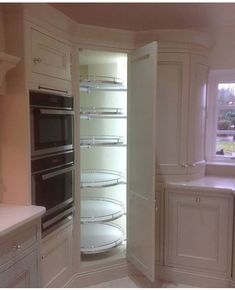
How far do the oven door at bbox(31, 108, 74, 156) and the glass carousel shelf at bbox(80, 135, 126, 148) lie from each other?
366 millimetres

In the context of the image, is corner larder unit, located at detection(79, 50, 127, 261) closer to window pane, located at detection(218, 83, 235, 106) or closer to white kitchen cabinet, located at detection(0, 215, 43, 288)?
white kitchen cabinet, located at detection(0, 215, 43, 288)

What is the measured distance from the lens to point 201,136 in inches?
112

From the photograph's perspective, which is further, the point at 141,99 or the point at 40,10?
the point at 141,99

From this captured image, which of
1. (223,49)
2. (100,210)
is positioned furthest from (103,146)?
(223,49)

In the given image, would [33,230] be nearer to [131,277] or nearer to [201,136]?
[131,277]

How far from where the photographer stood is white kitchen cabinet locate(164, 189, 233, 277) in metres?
2.54

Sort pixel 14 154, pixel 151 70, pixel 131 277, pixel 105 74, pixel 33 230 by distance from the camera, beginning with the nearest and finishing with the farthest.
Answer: pixel 33 230 < pixel 14 154 < pixel 151 70 < pixel 131 277 < pixel 105 74

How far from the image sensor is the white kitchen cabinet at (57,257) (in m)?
2.16

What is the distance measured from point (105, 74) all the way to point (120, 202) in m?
1.25

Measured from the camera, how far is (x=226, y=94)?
3.10 meters

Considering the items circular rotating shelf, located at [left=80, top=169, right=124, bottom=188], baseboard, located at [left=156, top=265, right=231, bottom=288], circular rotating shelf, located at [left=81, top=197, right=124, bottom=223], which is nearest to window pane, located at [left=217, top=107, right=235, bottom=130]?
circular rotating shelf, located at [left=80, top=169, right=124, bottom=188]

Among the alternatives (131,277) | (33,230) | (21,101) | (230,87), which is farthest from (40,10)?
(131,277)

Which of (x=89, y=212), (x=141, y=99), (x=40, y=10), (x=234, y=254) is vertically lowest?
(x=234, y=254)

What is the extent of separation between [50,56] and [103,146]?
997 millimetres
